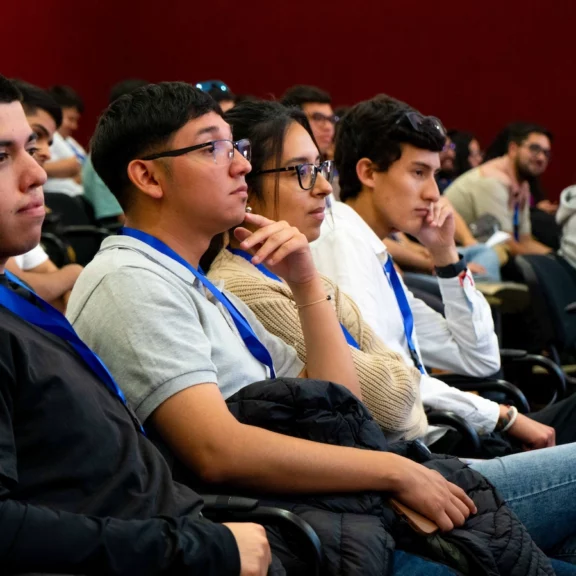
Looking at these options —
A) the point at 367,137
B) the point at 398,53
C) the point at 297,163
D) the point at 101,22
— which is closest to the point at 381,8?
the point at 398,53

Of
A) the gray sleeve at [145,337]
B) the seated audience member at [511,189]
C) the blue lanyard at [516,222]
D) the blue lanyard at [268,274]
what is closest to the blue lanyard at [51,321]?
the gray sleeve at [145,337]

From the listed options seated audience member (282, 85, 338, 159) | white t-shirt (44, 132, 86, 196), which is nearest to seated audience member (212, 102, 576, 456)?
seated audience member (282, 85, 338, 159)

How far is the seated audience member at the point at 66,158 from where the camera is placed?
224 inches

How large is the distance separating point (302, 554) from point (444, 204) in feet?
5.18

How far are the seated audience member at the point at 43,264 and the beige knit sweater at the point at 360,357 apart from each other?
1108 millimetres

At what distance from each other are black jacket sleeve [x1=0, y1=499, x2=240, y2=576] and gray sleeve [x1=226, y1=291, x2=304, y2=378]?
28.3 inches

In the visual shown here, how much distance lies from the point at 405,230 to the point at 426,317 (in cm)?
32

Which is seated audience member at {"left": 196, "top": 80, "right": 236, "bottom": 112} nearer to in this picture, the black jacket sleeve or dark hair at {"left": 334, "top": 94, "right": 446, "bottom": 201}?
dark hair at {"left": 334, "top": 94, "right": 446, "bottom": 201}

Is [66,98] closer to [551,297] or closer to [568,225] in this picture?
[568,225]

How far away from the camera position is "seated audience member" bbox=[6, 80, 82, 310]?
132 inches

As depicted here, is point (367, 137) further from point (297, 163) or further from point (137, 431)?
point (137, 431)

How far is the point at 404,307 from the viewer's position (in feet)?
8.92

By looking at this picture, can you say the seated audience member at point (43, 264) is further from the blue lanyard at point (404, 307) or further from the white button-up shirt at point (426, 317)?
the blue lanyard at point (404, 307)

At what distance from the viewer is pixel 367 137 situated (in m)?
2.91
